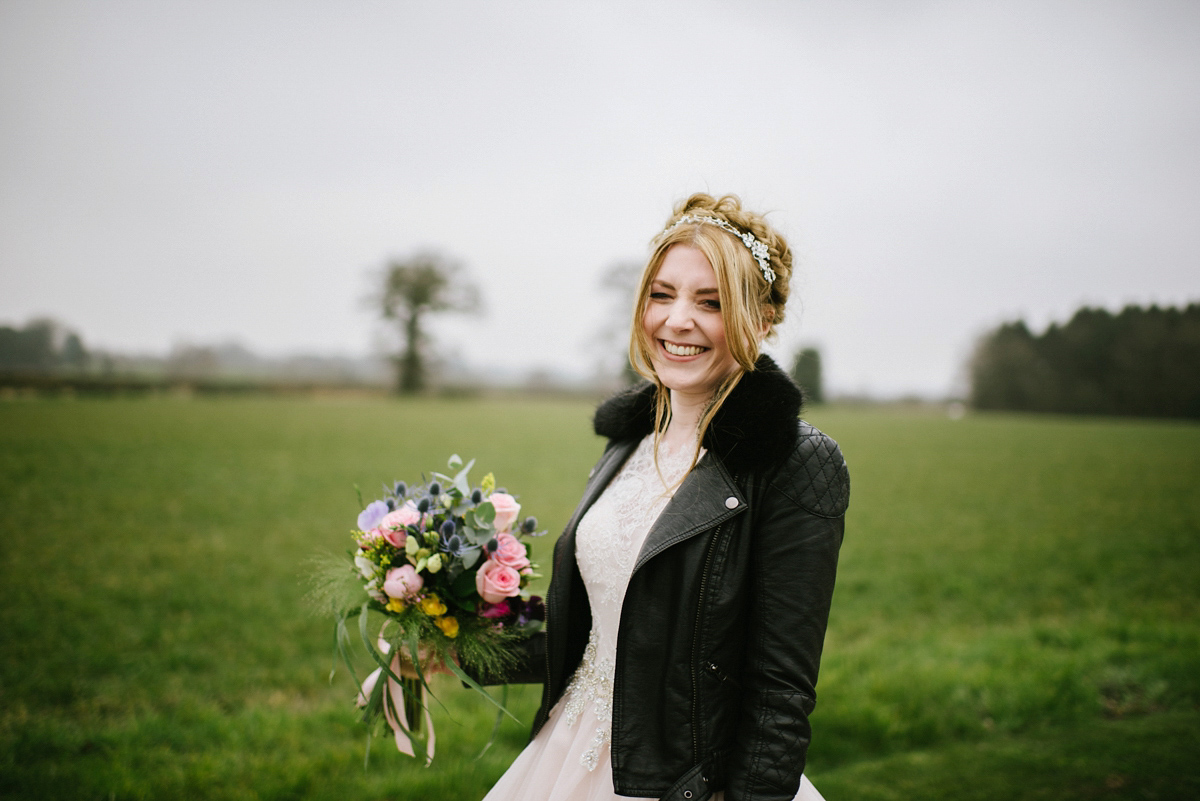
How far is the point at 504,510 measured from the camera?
2166mm

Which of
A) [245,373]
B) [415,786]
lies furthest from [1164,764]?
[245,373]

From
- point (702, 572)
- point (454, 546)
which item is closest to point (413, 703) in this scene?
point (454, 546)

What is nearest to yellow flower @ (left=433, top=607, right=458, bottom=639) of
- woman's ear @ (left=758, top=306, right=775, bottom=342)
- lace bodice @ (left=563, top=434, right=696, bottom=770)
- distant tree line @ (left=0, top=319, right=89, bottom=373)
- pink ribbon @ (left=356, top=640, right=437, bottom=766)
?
pink ribbon @ (left=356, top=640, right=437, bottom=766)

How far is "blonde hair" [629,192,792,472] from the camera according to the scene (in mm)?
1791

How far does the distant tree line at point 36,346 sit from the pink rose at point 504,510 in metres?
22.6

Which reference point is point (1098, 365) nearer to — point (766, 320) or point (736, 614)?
point (766, 320)

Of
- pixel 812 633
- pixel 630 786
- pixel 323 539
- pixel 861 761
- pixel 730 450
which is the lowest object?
pixel 323 539

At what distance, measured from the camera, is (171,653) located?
5.86 metres

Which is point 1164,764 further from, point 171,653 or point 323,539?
point 323,539

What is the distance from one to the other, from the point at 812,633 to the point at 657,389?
3.50 feet

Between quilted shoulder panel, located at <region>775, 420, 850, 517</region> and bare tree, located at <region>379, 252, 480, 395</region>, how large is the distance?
61681mm

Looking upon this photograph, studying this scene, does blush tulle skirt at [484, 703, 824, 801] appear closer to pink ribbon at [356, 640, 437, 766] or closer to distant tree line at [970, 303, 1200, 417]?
pink ribbon at [356, 640, 437, 766]

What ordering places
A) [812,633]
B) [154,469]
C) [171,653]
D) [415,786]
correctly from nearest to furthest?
[812,633], [415,786], [171,653], [154,469]

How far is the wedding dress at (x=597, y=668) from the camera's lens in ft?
6.31
